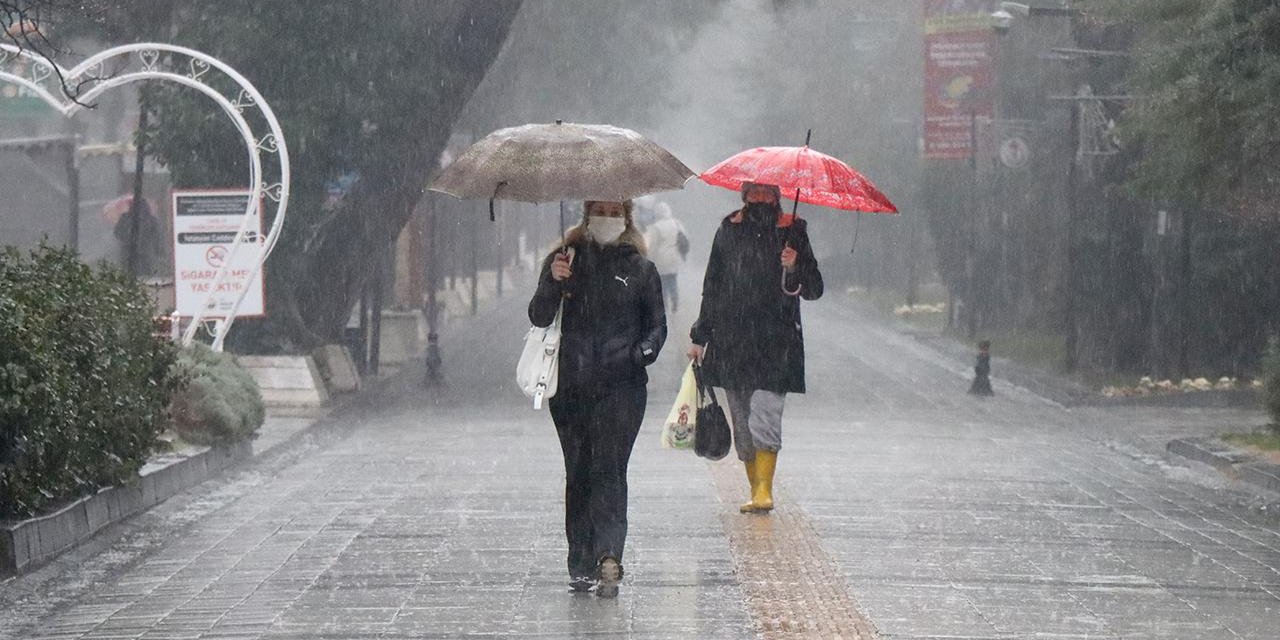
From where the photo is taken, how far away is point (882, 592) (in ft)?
26.9

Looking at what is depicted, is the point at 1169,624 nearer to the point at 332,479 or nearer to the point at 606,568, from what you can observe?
the point at 606,568

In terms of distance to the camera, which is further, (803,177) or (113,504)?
(113,504)

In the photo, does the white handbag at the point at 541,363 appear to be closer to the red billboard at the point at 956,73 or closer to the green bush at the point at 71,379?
the green bush at the point at 71,379

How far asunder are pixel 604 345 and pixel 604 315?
125 mm

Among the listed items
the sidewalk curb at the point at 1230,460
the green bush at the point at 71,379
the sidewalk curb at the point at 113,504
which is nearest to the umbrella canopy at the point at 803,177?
the green bush at the point at 71,379

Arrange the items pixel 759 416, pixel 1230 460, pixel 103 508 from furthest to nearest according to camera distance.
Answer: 1. pixel 1230 460
2. pixel 103 508
3. pixel 759 416

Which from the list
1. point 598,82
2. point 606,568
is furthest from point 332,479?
point 598,82

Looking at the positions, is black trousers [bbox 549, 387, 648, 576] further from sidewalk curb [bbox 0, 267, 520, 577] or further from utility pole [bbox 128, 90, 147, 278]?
utility pole [bbox 128, 90, 147, 278]

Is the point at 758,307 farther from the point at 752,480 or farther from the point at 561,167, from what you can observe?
the point at 561,167

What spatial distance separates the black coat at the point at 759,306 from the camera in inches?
398

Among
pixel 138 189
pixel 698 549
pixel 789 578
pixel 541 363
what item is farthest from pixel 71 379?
pixel 138 189

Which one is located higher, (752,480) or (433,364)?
(752,480)

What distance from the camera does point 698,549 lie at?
9.28 meters

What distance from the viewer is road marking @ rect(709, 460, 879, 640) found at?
7.44 meters
